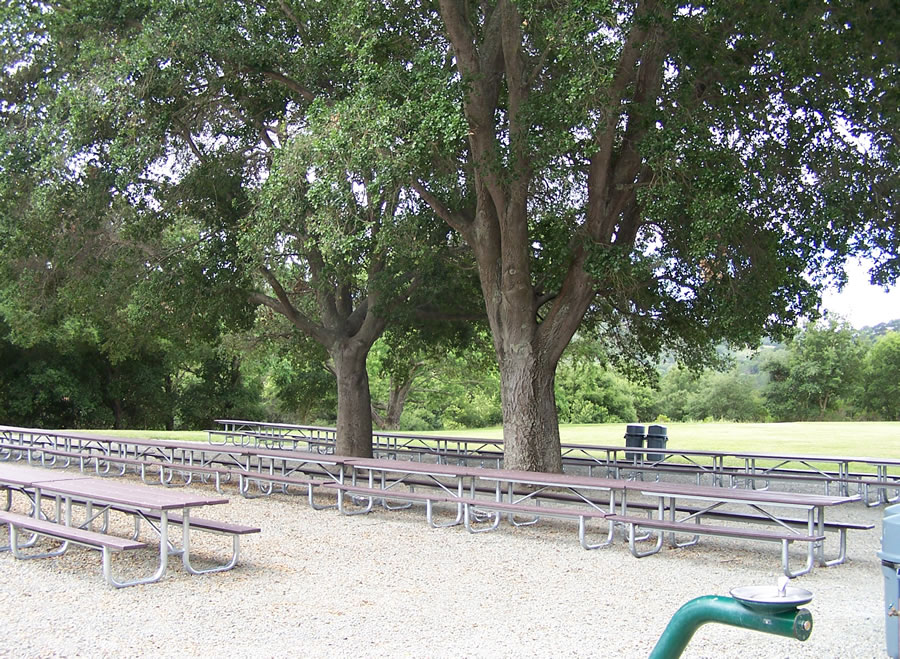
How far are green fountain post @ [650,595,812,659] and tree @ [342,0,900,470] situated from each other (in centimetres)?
813

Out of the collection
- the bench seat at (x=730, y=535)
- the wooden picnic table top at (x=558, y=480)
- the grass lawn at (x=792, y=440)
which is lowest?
the grass lawn at (x=792, y=440)

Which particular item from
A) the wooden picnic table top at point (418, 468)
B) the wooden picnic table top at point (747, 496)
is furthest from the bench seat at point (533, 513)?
the wooden picnic table top at point (747, 496)

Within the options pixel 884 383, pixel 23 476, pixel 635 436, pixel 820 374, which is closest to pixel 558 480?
pixel 23 476

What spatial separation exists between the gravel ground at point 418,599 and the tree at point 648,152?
12.1ft

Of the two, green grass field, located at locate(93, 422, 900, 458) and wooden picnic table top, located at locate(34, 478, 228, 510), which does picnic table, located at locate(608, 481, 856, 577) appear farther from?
green grass field, located at locate(93, 422, 900, 458)

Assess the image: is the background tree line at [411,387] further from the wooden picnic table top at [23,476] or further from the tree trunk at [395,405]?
the wooden picnic table top at [23,476]

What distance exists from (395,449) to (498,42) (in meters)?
8.60

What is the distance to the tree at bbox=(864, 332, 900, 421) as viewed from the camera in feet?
183

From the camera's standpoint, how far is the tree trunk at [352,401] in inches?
607

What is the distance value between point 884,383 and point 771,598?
62.0m

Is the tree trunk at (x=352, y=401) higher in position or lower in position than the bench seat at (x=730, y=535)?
higher

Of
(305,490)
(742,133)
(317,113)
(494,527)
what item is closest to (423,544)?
(494,527)

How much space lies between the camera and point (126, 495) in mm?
7336

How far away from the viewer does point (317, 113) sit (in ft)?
36.9
